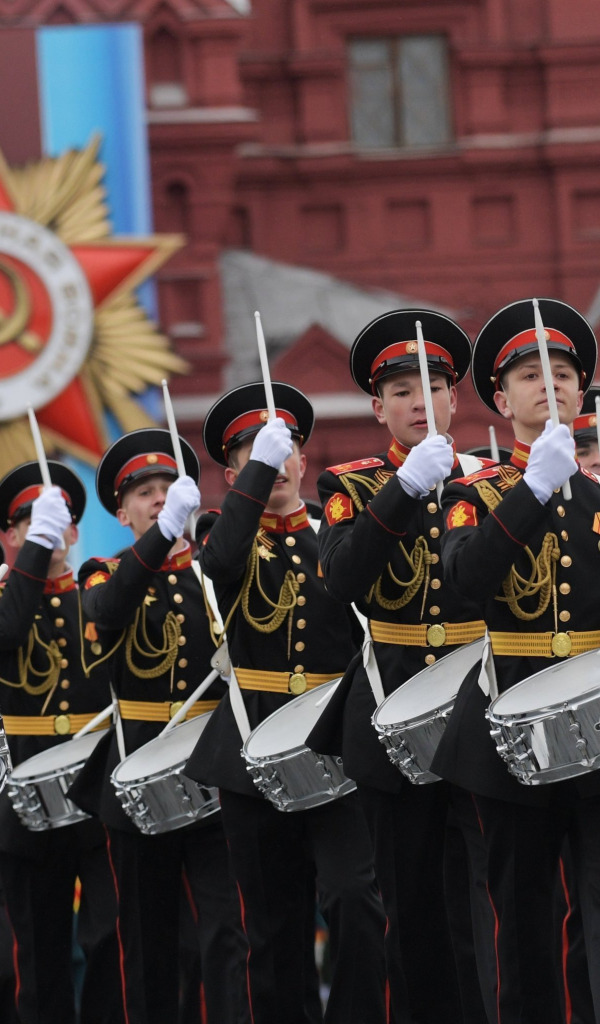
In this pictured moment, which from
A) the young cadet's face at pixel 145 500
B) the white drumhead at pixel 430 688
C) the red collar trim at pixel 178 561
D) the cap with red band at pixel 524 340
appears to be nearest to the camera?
the cap with red band at pixel 524 340

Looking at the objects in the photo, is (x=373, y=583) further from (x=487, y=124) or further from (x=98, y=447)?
(x=487, y=124)

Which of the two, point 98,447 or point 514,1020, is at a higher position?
point 514,1020

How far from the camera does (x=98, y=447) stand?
12.5 metres

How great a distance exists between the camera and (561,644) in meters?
4.48

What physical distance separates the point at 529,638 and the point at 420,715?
39cm

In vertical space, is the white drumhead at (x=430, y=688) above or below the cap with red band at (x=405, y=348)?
below

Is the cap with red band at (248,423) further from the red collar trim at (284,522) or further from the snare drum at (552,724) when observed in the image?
the snare drum at (552,724)

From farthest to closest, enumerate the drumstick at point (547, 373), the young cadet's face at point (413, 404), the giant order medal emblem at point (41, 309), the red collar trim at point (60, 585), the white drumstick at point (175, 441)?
the giant order medal emblem at point (41, 309)
the red collar trim at point (60, 585)
the white drumstick at point (175, 441)
the young cadet's face at point (413, 404)
the drumstick at point (547, 373)

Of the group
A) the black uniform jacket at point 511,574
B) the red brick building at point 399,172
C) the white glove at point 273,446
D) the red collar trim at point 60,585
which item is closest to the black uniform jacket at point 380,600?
the white glove at point 273,446

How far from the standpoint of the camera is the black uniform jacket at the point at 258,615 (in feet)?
17.7

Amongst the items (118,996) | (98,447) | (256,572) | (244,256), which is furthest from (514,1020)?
(244,256)

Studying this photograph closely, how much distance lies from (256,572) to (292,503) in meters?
0.28

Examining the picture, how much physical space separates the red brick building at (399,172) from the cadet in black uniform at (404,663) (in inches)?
312

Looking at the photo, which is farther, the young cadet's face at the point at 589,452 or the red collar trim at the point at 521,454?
the young cadet's face at the point at 589,452
